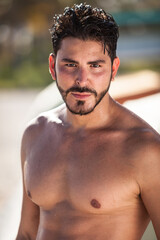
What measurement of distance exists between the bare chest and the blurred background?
44 centimetres

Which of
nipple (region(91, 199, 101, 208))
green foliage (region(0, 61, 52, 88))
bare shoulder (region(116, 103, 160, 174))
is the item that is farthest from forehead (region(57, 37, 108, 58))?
green foliage (region(0, 61, 52, 88))

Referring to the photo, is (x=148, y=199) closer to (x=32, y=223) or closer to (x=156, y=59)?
(x=32, y=223)

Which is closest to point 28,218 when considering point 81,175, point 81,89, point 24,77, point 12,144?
point 81,175

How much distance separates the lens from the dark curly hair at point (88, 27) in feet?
4.95

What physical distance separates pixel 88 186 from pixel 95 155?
0.11 metres

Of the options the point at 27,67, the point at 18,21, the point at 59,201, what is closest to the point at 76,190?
the point at 59,201

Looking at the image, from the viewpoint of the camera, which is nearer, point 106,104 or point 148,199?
point 148,199

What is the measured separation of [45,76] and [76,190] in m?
11.4

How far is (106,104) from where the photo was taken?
162 centimetres

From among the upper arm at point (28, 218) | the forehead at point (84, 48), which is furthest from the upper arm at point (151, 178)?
the upper arm at point (28, 218)

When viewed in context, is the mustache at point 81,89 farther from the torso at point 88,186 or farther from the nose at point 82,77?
the torso at point 88,186

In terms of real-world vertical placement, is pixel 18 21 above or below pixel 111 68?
above

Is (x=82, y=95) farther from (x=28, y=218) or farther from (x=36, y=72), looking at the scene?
(x=36, y=72)

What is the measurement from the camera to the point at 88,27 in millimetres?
1503
